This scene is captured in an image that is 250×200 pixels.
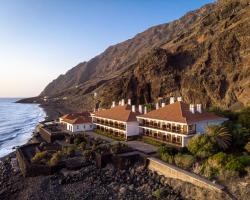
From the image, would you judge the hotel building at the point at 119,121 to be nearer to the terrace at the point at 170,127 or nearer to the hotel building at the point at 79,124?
the hotel building at the point at 79,124

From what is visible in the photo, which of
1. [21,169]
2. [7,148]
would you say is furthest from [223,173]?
[7,148]

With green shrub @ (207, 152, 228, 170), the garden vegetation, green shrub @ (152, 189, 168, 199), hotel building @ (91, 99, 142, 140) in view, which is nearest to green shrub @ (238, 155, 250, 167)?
the garden vegetation

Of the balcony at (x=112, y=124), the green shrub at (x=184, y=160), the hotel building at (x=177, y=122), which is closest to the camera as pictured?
the green shrub at (x=184, y=160)

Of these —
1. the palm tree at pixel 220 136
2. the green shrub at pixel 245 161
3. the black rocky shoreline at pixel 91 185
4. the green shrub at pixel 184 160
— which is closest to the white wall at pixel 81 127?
the black rocky shoreline at pixel 91 185

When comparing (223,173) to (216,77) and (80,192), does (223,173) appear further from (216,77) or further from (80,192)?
(216,77)

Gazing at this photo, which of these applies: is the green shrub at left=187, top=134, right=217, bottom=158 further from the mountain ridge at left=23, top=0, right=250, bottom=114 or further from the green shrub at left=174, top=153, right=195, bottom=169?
the mountain ridge at left=23, top=0, right=250, bottom=114
